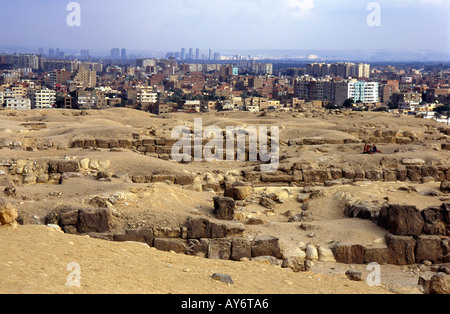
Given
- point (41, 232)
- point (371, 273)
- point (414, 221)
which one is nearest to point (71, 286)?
point (41, 232)

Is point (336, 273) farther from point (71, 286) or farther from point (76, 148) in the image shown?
point (76, 148)

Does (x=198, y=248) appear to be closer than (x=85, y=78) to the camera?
Yes

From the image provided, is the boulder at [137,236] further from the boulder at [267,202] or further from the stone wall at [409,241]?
the boulder at [267,202]

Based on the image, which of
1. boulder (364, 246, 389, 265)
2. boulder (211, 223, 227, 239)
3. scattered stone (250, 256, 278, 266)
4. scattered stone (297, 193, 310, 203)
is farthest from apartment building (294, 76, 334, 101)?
scattered stone (250, 256, 278, 266)

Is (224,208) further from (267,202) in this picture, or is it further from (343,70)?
(343,70)

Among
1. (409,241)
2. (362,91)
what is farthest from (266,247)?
(362,91)

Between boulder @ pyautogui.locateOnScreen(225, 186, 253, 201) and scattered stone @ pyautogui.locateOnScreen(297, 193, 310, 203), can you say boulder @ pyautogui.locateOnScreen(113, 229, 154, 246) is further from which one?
scattered stone @ pyautogui.locateOnScreen(297, 193, 310, 203)

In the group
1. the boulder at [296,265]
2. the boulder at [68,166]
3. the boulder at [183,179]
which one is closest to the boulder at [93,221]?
the boulder at [296,265]
